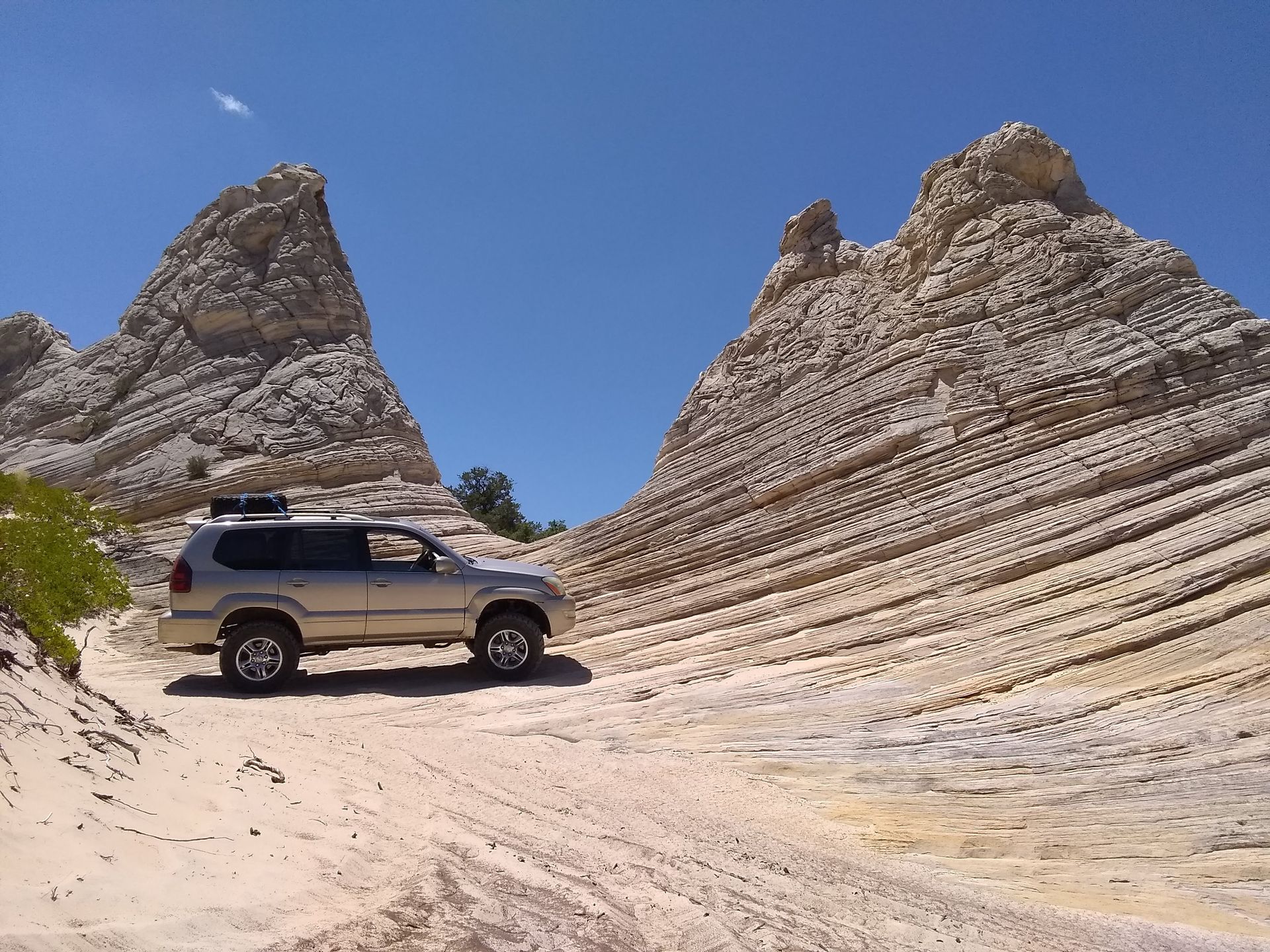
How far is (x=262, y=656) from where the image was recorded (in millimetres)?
9086

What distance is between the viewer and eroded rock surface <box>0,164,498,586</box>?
640 inches

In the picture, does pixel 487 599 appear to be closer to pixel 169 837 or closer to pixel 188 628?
pixel 188 628

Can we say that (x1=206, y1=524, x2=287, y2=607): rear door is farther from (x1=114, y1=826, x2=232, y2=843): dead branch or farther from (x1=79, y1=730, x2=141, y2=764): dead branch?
(x1=114, y1=826, x2=232, y2=843): dead branch

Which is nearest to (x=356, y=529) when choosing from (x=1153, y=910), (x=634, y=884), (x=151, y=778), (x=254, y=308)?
(x=151, y=778)

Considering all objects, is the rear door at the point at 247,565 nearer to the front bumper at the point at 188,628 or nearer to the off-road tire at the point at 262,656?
the front bumper at the point at 188,628

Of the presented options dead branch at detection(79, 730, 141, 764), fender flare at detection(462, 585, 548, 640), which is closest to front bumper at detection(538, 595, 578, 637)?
fender flare at detection(462, 585, 548, 640)

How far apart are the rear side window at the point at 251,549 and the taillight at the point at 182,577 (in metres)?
0.27

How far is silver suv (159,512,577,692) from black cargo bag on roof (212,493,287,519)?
2.78ft

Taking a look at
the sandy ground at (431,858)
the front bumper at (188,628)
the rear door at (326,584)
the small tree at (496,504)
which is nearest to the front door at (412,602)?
the rear door at (326,584)

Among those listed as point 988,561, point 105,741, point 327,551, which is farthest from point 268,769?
point 988,561

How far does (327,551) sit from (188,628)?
5.05ft

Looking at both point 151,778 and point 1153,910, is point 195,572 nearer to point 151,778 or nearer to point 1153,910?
point 151,778

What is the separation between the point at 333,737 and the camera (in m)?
6.54

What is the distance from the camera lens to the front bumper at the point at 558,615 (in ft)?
32.1
